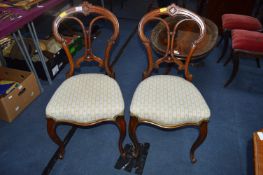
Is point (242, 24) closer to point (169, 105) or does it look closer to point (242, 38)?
point (242, 38)

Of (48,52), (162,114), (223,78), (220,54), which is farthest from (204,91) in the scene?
(48,52)

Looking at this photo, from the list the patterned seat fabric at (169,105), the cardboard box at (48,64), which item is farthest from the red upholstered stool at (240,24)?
the cardboard box at (48,64)

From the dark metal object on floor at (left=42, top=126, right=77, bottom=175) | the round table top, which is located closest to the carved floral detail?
the round table top

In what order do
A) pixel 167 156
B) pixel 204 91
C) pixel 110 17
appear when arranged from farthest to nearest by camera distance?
pixel 204 91
pixel 167 156
pixel 110 17

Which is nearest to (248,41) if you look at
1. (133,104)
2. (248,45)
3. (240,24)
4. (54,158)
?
(248,45)

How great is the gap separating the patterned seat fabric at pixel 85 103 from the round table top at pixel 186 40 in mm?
608

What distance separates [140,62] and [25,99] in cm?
129

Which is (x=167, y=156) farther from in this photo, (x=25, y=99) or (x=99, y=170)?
(x=25, y=99)

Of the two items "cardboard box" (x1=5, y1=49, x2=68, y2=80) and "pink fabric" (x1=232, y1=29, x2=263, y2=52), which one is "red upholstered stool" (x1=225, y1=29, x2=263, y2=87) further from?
"cardboard box" (x1=5, y1=49, x2=68, y2=80)

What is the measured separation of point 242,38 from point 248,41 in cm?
7

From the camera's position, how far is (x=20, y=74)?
2041 millimetres

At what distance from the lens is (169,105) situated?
1.36m

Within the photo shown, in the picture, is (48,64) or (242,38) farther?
(48,64)

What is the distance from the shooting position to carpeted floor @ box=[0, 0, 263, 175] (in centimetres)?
157
